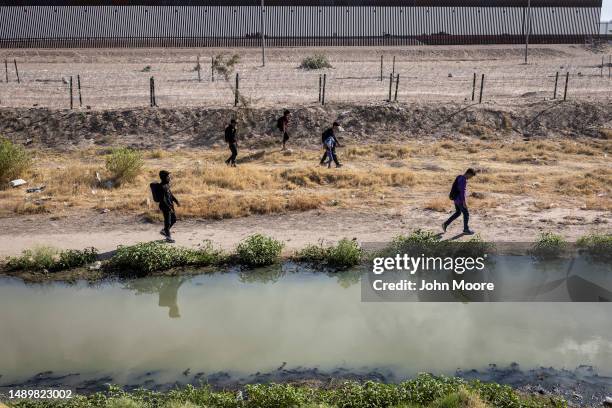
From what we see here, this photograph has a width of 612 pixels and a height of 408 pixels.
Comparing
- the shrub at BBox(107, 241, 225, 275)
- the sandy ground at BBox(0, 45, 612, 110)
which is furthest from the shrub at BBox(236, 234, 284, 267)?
the sandy ground at BBox(0, 45, 612, 110)

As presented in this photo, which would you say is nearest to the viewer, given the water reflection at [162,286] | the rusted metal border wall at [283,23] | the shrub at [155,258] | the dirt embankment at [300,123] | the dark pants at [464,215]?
the water reflection at [162,286]

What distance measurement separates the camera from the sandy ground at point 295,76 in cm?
2738

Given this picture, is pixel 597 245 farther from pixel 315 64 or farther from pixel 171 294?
pixel 315 64

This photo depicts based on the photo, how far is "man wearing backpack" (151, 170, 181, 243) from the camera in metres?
13.8

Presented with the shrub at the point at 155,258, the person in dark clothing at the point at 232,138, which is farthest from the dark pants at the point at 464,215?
the person in dark clothing at the point at 232,138

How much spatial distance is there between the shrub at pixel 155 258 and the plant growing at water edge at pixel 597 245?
7.07 m

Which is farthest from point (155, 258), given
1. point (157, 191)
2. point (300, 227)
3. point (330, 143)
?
point (330, 143)

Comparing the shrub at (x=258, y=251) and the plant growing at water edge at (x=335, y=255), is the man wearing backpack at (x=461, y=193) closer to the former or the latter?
the plant growing at water edge at (x=335, y=255)

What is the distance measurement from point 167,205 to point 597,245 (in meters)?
8.43

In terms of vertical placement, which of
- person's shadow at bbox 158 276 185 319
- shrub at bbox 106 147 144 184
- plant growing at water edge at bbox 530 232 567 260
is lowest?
person's shadow at bbox 158 276 185 319

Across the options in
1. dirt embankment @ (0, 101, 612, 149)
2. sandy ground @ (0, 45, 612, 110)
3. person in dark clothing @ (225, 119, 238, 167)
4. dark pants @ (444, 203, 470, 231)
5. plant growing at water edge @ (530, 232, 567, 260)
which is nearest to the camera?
plant growing at water edge @ (530, 232, 567, 260)

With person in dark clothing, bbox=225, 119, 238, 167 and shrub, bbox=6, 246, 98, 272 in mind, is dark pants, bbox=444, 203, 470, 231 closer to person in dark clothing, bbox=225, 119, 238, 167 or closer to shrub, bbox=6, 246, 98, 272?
shrub, bbox=6, 246, 98, 272

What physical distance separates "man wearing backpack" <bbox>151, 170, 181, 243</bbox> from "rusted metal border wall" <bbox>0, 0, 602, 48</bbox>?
29.2 metres

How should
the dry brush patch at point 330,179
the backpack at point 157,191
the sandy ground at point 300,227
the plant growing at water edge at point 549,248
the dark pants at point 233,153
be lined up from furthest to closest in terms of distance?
the dark pants at point 233,153
the dry brush patch at point 330,179
the sandy ground at point 300,227
the plant growing at water edge at point 549,248
the backpack at point 157,191
